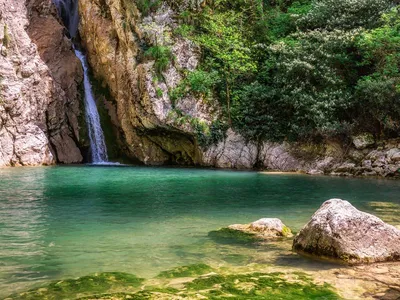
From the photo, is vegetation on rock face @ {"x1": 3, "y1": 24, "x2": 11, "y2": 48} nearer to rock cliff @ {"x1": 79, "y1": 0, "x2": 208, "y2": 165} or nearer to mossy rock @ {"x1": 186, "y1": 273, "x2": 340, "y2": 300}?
rock cliff @ {"x1": 79, "y1": 0, "x2": 208, "y2": 165}

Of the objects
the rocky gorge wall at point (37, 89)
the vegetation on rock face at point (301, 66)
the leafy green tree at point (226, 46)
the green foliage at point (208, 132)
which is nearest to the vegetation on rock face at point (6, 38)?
the rocky gorge wall at point (37, 89)

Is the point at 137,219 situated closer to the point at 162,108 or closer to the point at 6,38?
the point at 162,108

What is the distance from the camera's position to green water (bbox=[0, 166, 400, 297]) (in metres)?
6.91

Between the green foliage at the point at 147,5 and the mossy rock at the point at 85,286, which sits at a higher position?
the green foliage at the point at 147,5

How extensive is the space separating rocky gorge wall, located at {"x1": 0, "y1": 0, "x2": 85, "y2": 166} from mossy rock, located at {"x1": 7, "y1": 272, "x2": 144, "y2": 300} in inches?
987

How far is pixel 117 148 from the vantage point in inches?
1384

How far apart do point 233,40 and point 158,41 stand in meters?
5.48

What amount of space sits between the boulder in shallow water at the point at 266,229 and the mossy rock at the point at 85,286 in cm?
351

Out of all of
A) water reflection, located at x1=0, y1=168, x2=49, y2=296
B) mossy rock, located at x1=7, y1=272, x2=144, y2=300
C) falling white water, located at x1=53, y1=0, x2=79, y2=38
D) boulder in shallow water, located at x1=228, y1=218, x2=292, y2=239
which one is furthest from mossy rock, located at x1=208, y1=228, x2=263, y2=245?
falling white water, located at x1=53, y1=0, x2=79, y2=38

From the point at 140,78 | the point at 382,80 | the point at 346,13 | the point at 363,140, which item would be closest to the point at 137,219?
the point at 363,140

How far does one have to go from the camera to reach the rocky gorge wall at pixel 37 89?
1170 inches

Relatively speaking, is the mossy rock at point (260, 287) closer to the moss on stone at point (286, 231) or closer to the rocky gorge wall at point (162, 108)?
the moss on stone at point (286, 231)

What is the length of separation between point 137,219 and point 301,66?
18.8 meters

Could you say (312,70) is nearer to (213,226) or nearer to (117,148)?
(117,148)
